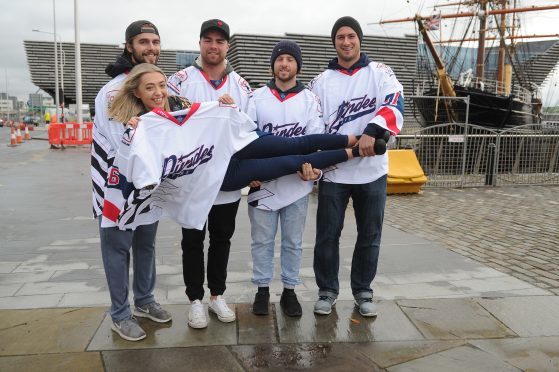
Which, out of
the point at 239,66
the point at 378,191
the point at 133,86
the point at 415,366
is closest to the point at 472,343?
the point at 415,366

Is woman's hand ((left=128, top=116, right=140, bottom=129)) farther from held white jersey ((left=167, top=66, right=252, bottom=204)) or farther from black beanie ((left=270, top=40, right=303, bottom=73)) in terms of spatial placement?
black beanie ((left=270, top=40, right=303, bottom=73))

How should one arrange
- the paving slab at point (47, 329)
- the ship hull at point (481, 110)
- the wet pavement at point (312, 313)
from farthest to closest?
the ship hull at point (481, 110), the paving slab at point (47, 329), the wet pavement at point (312, 313)

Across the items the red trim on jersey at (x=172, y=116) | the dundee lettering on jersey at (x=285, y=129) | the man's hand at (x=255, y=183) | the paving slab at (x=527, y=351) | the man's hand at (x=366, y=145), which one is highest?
the red trim on jersey at (x=172, y=116)

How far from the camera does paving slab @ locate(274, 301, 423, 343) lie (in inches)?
124

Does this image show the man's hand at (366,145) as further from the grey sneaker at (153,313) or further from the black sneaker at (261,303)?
the grey sneaker at (153,313)

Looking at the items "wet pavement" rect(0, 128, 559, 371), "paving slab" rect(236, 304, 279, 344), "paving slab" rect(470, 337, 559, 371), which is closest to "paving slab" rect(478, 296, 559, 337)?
"wet pavement" rect(0, 128, 559, 371)

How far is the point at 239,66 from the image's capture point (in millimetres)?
60969

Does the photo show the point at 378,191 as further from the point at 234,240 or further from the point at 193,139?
the point at 234,240

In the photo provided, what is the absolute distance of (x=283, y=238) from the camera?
350 cm

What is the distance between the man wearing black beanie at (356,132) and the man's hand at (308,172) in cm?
23

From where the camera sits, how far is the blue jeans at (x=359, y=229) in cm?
347

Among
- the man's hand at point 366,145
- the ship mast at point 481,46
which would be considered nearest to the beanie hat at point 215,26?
the man's hand at point 366,145

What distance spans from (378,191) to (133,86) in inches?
69.8

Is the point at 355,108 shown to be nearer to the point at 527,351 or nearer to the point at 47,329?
the point at 527,351
